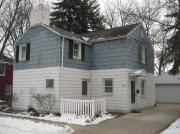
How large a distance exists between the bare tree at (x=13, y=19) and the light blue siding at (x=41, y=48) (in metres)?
11.5

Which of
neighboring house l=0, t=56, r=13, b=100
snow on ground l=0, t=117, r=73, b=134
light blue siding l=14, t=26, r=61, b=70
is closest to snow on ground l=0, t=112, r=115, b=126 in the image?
snow on ground l=0, t=117, r=73, b=134

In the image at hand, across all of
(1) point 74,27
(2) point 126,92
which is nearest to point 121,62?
(2) point 126,92

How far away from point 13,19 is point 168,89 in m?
20.1

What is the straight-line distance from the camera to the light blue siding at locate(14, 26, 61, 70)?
18.7 metres

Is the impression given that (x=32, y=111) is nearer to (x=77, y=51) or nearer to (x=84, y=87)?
(x=84, y=87)

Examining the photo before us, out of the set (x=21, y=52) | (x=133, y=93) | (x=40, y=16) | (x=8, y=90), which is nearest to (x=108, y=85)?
(x=133, y=93)

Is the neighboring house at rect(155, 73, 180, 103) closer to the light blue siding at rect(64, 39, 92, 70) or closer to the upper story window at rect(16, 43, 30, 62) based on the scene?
the light blue siding at rect(64, 39, 92, 70)

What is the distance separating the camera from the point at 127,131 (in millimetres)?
12172

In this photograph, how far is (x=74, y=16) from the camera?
3484 centimetres

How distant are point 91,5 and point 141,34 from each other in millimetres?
15290

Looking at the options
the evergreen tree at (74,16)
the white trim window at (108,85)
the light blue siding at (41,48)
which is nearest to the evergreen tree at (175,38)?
the white trim window at (108,85)

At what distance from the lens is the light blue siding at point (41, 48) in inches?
738

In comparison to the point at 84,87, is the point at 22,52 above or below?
above

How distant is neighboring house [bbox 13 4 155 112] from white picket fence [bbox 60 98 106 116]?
3.59ft
